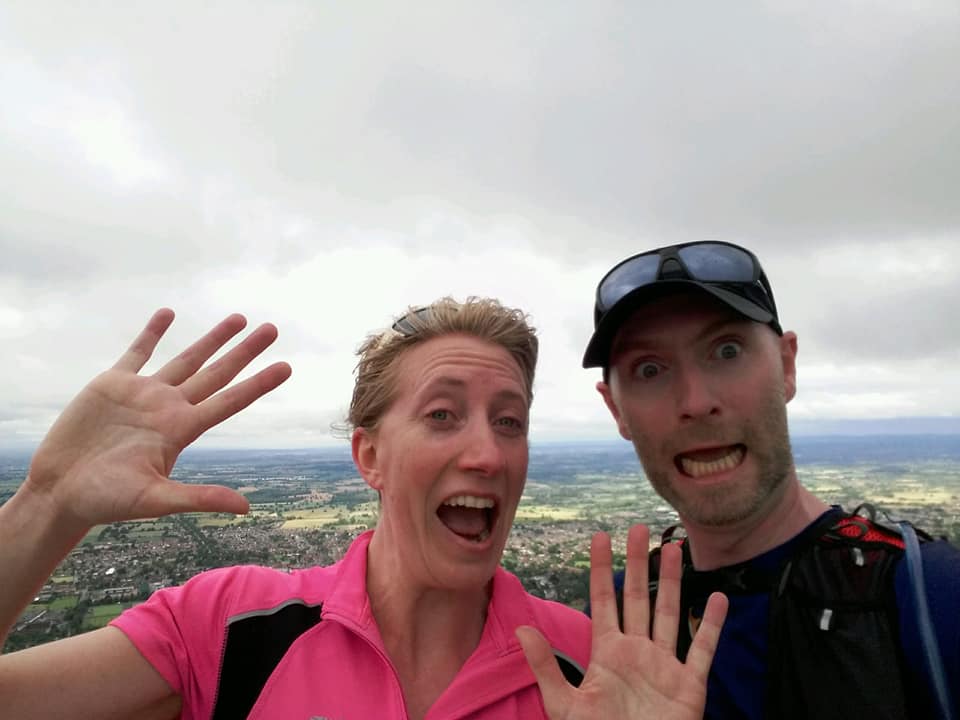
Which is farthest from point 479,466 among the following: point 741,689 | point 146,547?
point 146,547

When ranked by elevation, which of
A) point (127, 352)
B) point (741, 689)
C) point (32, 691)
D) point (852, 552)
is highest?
point (127, 352)

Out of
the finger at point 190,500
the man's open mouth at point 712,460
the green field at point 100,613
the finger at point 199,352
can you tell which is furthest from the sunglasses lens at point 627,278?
the green field at point 100,613

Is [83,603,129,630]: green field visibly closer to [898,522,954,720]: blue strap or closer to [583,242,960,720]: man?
[583,242,960,720]: man

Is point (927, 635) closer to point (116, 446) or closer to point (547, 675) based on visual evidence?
point (547, 675)

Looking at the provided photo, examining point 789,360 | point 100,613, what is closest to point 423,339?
point 789,360

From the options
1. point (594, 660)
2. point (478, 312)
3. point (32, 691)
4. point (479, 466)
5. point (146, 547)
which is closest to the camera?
point (32, 691)

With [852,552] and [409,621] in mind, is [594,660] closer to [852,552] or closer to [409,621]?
[409,621]
